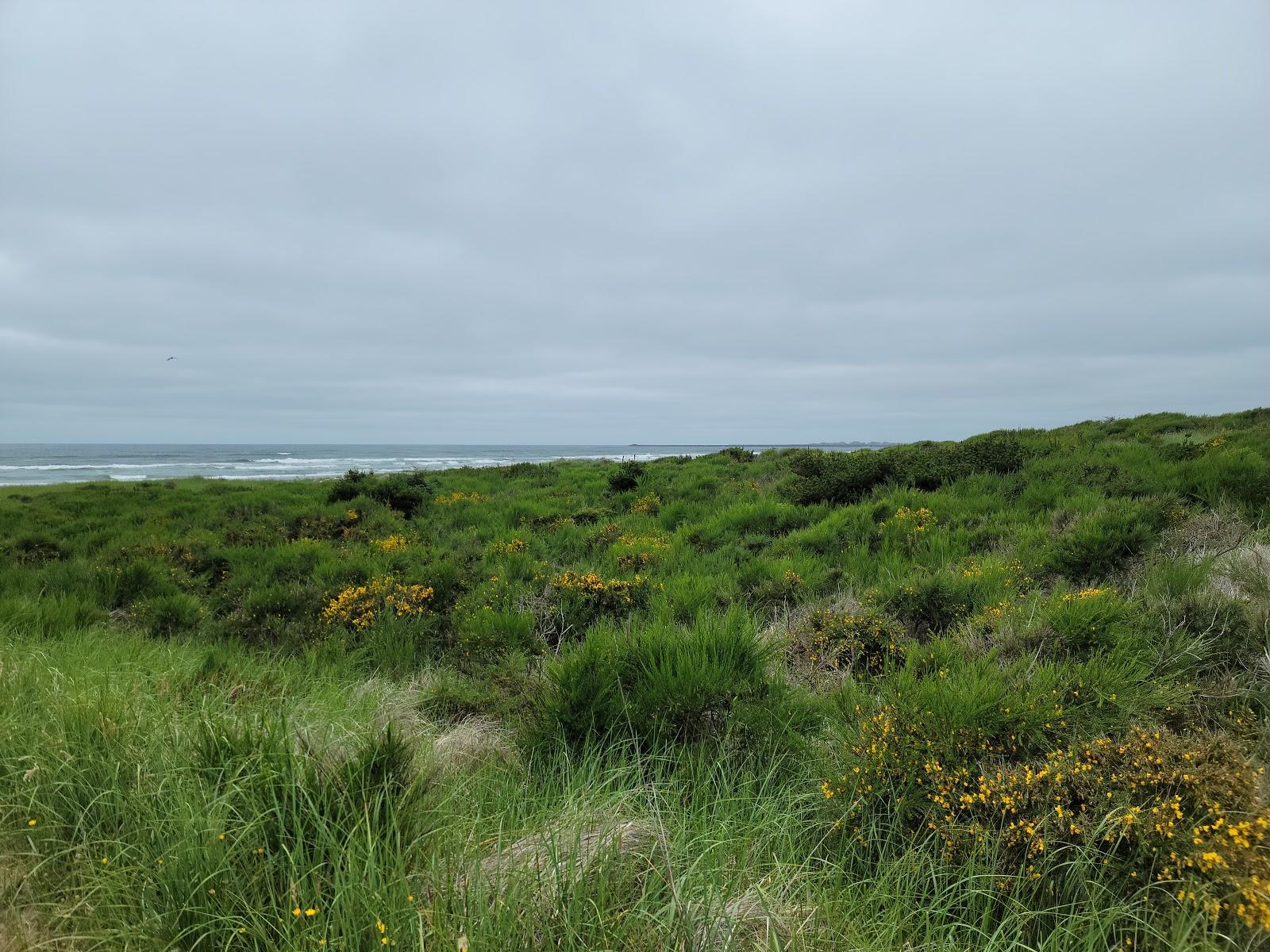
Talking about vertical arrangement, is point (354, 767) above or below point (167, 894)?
above

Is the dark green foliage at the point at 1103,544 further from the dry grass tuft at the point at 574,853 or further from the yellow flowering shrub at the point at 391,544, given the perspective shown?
the yellow flowering shrub at the point at 391,544

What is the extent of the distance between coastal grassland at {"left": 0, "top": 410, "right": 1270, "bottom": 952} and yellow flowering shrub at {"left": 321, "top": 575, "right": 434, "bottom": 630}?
0.04 metres

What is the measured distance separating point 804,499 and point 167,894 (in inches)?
404

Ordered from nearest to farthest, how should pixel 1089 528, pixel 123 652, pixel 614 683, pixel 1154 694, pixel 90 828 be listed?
pixel 90 828 → pixel 1154 694 → pixel 614 683 → pixel 123 652 → pixel 1089 528

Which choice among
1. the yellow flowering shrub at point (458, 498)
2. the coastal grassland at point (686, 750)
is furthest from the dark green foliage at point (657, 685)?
the yellow flowering shrub at point (458, 498)

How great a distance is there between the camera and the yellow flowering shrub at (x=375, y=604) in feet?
23.5

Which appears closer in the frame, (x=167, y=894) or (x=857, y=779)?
(x=167, y=894)

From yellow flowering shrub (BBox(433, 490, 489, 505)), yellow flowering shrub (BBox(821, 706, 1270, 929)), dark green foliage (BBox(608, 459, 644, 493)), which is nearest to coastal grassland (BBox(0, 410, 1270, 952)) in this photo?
yellow flowering shrub (BBox(821, 706, 1270, 929))

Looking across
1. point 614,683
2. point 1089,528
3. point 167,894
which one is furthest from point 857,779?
point 1089,528

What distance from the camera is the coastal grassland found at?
7.64 ft

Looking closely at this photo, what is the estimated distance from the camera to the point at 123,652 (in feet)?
17.7

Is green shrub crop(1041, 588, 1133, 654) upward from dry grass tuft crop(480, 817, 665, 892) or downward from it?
upward

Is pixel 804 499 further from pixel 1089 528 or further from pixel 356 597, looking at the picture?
pixel 356 597

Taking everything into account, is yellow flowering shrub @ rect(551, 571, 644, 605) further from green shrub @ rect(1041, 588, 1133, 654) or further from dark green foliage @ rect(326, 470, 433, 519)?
dark green foliage @ rect(326, 470, 433, 519)
